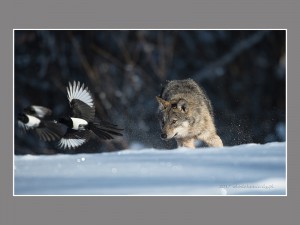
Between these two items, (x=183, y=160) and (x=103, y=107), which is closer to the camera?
(x=183, y=160)

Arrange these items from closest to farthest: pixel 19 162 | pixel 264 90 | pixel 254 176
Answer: pixel 254 176 < pixel 19 162 < pixel 264 90

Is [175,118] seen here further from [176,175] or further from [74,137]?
[74,137]

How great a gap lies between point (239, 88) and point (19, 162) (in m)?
5.67

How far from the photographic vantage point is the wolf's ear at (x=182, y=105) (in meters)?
9.24

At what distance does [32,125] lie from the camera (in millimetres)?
8531

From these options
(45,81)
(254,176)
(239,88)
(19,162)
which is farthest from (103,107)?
(254,176)

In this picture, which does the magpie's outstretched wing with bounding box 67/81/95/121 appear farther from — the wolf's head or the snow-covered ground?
the wolf's head

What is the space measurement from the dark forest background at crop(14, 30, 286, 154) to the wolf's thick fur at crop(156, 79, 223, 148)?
3170 mm

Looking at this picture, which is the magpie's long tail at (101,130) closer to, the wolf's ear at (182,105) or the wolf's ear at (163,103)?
the wolf's ear at (163,103)

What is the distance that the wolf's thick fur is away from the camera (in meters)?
9.20

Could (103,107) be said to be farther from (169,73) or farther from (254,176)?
(254,176)

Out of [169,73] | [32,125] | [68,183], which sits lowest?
[68,183]

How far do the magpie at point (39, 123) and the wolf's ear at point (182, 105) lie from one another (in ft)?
5.19

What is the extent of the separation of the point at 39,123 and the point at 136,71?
5591 mm
